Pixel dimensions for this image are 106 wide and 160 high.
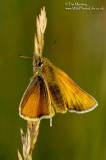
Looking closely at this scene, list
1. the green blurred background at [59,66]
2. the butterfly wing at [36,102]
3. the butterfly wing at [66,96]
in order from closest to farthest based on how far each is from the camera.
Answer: the butterfly wing at [36,102] < the butterfly wing at [66,96] < the green blurred background at [59,66]

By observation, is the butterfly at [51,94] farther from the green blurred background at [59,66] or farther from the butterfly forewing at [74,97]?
the green blurred background at [59,66]

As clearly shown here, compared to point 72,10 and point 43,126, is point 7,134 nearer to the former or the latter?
point 43,126

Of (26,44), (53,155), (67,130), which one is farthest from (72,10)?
(53,155)

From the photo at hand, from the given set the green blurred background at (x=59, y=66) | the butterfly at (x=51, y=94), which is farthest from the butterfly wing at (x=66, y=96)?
the green blurred background at (x=59, y=66)

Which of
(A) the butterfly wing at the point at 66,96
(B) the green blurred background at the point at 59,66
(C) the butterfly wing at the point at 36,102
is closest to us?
(C) the butterfly wing at the point at 36,102

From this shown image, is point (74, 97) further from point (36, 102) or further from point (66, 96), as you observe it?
point (36, 102)

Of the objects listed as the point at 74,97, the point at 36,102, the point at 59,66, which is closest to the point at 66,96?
the point at 74,97

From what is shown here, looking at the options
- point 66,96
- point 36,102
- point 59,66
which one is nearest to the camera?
point 36,102

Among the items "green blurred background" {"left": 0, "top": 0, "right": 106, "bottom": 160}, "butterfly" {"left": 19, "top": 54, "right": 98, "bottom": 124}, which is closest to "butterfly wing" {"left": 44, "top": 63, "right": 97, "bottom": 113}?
"butterfly" {"left": 19, "top": 54, "right": 98, "bottom": 124}
